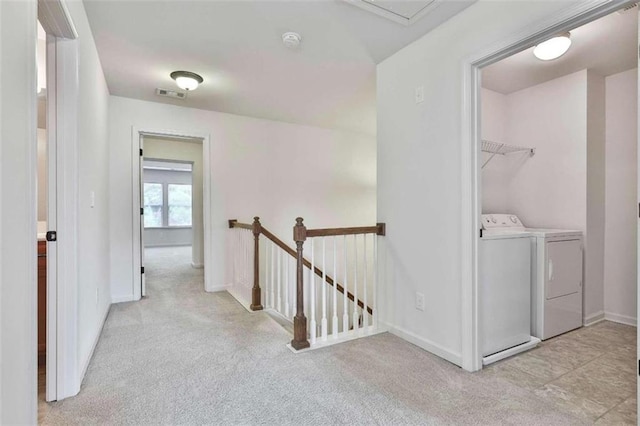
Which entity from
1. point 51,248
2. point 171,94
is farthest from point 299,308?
point 171,94

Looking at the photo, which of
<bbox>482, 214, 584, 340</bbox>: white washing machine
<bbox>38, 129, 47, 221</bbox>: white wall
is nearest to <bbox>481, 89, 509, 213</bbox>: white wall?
<bbox>482, 214, 584, 340</bbox>: white washing machine

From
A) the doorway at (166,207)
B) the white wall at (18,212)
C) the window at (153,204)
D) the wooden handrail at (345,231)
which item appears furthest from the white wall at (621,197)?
the window at (153,204)

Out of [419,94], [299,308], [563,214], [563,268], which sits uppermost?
[419,94]

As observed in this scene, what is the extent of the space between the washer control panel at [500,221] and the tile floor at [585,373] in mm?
979

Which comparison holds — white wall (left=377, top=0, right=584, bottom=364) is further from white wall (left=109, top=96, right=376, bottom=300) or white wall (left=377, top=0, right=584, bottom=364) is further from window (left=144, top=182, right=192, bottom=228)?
window (left=144, top=182, right=192, bottom=228)

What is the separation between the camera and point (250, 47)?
2.50 meters

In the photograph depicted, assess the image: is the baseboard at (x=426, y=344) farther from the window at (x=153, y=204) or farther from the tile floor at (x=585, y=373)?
the window at (x=153, y=204)

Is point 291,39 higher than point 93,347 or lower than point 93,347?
higher

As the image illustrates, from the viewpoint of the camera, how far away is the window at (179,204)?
9.55 m

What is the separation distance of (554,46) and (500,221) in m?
1.46

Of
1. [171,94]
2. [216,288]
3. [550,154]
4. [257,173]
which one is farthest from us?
[257,173]

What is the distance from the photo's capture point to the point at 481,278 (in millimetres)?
2105

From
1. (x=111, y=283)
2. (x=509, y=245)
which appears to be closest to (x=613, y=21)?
(x=509, y=245)

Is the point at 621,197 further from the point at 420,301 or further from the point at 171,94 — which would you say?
the point at 171,94
